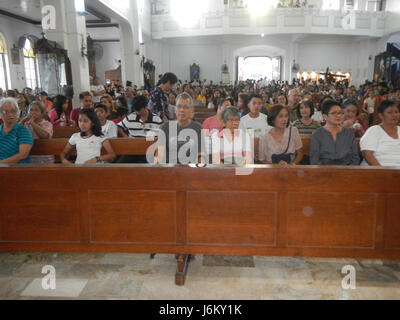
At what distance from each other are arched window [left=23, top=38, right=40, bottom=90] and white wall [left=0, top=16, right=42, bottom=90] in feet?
1.51

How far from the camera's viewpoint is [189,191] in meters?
2.49

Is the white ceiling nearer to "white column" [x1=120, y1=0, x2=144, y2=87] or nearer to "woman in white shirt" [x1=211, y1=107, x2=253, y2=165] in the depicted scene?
"white column" [x1=120, y1=0, x2=144, y2=87]

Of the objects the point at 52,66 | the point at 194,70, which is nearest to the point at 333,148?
the point at 52,66

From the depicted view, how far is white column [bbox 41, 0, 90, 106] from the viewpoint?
759 cm

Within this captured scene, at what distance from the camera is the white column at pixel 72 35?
7594 millimetres

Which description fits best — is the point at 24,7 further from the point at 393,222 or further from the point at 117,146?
the point at 393,222

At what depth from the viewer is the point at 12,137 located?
3.23 m

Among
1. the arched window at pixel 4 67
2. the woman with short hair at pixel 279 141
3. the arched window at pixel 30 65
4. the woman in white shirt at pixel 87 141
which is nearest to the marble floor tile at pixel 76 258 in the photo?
the woman in white shirt at pixel 87 141

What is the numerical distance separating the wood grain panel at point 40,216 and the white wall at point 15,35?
1483 centimetres

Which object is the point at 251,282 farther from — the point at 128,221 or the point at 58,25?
the point at 58,25

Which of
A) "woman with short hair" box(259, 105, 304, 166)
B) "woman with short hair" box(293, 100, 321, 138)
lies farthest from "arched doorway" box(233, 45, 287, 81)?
"woman with short hair" box(259, 105, 304, 166)

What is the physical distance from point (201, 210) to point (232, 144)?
81 cm

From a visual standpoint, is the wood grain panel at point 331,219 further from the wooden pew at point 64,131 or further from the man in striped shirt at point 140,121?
the wooden pew at point 64,131
